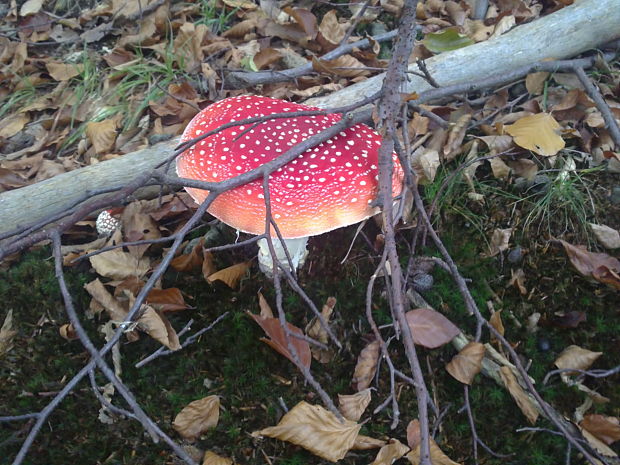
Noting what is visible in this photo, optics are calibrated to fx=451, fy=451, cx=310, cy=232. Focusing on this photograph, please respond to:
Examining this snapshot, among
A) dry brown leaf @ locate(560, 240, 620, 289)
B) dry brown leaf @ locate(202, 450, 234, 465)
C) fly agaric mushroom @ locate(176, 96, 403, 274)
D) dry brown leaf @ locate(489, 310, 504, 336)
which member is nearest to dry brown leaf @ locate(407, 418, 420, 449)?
dry brown leaf @ locate(489, 310, 504, 336)

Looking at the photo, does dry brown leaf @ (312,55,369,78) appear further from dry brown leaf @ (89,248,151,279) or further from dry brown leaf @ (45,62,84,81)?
dry brown leaf @ (45,62,84,81)

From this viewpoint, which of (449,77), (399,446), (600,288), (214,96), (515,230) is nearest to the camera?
(399,446)

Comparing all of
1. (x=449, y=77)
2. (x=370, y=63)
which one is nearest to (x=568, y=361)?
(x=449, y=77)

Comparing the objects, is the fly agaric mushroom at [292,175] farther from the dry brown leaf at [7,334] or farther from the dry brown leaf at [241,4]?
the dry brown leaf at [241,4]

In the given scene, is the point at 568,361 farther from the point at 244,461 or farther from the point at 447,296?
the point at 244,461

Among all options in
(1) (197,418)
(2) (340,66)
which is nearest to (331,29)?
(2) (340,66)

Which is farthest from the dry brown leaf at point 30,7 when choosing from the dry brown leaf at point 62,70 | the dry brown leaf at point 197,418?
the dry brown leaf at point 197,418

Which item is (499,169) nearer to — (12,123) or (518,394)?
(518,394)
